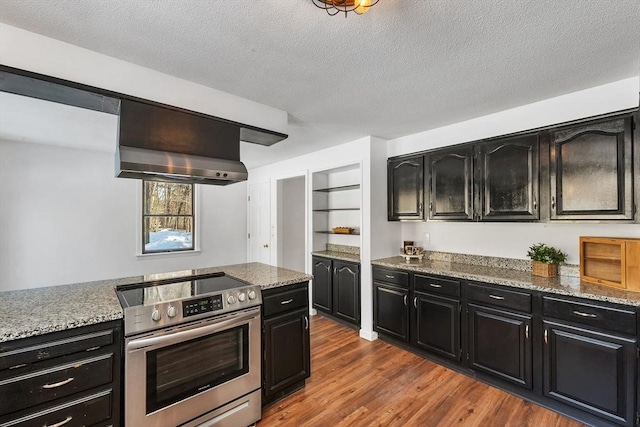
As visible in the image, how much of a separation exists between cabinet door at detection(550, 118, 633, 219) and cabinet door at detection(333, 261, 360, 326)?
2.12 meters

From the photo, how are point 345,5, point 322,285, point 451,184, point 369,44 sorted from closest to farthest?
point 345,5 → point 369,44 → point 451,184 → point 322,285

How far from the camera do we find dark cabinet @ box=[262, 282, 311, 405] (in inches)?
87.1

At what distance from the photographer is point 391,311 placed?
3.28 m

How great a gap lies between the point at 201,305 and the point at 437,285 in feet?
7.08

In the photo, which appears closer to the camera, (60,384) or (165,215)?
(60,384)

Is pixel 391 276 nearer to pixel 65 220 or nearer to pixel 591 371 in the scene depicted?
pixel 591 371

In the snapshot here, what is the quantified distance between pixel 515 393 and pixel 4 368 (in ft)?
10.9

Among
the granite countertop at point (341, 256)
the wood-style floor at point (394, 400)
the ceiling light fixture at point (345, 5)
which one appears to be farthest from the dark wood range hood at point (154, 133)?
the granite countertop at point (341, 256)

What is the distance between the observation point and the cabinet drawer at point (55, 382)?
1.36 m

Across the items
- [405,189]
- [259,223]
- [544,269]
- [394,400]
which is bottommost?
[394,400]

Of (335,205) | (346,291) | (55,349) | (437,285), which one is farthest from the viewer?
(335,205)

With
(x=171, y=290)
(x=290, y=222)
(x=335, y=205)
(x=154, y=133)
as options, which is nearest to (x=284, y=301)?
(x=171, y=290)

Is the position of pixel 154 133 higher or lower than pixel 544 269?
higher

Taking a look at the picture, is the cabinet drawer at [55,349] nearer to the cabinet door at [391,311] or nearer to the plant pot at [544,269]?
the cabinet door at [391,311]
